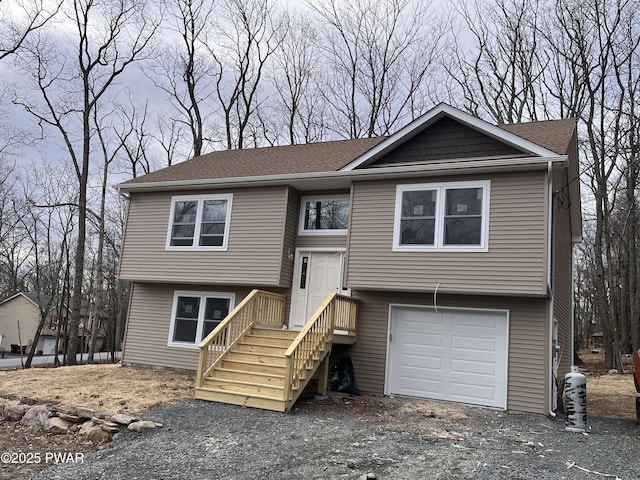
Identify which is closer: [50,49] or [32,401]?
[32,401]

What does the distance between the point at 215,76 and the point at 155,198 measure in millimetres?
14333

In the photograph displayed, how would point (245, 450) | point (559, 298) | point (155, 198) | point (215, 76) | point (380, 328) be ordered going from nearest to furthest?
point (245, 450) < point (380, 328) < point (559, 298) < point (155, 198) < point (215, 76)

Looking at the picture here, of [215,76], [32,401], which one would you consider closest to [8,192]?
[215,76]

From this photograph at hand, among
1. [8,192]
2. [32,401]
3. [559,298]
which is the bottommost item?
[32,401]

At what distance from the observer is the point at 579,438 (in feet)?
23.1

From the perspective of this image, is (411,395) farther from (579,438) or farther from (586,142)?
(586,142)

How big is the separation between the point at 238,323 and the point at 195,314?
2.98m

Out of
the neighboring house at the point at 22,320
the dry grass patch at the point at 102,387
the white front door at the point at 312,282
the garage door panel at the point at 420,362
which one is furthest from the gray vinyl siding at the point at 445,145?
the neighboring house at the point at 22,320

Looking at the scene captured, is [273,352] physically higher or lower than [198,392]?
higher

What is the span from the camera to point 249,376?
8711 millimetres

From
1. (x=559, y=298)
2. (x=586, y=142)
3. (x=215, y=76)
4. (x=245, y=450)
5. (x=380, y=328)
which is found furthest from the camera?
(x=215, y=76)

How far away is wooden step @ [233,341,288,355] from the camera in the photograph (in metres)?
9.38

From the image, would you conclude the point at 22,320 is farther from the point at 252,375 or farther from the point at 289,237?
the point at 252,375

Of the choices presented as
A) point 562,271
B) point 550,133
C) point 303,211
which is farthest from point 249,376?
point 550,133
